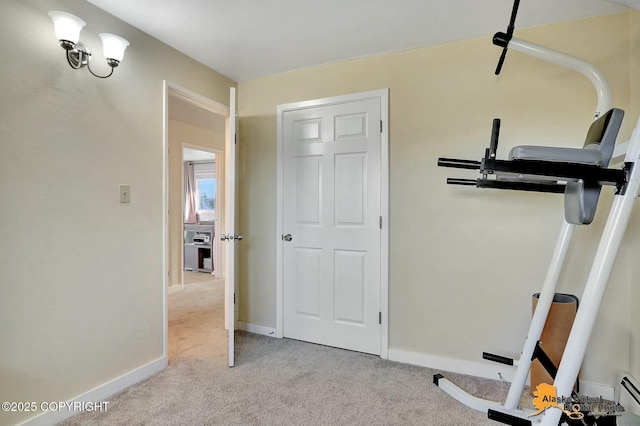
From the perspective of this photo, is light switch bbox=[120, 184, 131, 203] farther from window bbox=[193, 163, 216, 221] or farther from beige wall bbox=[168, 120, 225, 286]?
window bbox=[193, 163, 216, 221]

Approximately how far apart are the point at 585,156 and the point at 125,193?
2.46 meters

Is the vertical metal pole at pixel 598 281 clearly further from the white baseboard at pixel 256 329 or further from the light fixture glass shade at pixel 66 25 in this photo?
the light fixture glass shade at pixel 66 25

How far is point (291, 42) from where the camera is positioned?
243 cm

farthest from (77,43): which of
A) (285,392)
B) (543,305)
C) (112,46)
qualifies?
(543,305)

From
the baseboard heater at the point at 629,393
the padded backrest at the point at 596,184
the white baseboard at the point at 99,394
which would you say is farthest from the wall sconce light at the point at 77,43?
the baseboard heater at the point at 629,393

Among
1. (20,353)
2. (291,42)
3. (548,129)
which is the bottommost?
(20,353)

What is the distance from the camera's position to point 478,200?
232cm

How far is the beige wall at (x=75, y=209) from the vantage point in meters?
1.63

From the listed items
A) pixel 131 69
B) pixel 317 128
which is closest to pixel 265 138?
pixel 317 128

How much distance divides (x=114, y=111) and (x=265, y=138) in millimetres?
1273

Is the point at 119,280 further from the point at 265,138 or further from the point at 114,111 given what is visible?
the point at 265,138

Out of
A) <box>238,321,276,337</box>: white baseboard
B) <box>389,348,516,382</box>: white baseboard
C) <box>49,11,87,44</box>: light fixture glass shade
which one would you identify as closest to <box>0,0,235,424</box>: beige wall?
<box>49,11,87,44</box>: light fixture glass shade

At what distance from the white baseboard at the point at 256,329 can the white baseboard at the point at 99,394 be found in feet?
2.86

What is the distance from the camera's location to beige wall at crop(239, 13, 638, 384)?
80.7 inches
